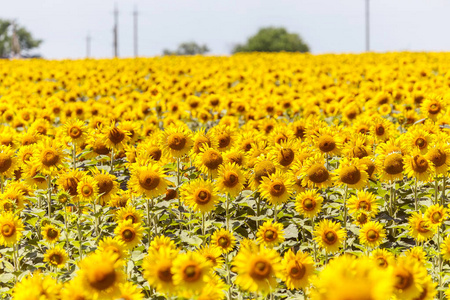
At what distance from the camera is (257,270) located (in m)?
3.16

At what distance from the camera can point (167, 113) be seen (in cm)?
1166

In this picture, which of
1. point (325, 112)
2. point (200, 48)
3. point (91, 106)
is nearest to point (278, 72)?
point (325, 112)

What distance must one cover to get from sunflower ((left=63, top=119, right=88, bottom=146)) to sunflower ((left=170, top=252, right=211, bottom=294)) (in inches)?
156

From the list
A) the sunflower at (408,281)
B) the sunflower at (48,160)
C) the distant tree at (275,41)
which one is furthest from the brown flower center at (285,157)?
the distant tree at (275,41)

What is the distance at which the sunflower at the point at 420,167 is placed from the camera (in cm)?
555

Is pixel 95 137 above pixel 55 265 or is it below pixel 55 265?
above

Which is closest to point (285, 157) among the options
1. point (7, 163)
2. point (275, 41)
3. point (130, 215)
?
point (130, 215)

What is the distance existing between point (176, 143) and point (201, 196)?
1126mm

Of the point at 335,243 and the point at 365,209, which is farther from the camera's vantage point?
the point at 365,209

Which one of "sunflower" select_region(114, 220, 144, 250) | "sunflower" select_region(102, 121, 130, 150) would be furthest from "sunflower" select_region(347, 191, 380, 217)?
"sunflower" select_region(102, 121, 130, 150)

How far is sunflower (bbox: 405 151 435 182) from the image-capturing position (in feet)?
18.2

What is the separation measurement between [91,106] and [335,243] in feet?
23.7

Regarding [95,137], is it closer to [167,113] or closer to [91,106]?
[91,106]

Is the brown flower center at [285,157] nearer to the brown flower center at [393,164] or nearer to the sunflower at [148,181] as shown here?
the brown flower center at [393,164]
